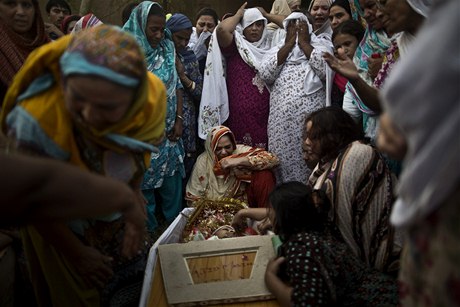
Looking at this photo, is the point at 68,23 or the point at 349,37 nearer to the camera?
the point at 349,37

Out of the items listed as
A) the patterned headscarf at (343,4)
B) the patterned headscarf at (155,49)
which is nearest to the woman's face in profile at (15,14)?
the patterned headscarf at (155,49)

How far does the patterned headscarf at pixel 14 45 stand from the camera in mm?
2874

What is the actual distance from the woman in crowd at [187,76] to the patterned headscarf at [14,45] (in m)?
1.66

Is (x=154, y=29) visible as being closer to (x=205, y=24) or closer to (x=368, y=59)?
(x=205, y=24)

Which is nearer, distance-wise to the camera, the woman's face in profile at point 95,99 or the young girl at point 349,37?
the woman's face in profile at point 95,99

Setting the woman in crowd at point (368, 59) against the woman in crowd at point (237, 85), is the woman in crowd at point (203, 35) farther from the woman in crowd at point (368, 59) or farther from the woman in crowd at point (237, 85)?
the woman in crowd at point (368, 59)

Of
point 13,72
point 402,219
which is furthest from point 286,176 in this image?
point 402,219

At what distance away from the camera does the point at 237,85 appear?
15.7 feet

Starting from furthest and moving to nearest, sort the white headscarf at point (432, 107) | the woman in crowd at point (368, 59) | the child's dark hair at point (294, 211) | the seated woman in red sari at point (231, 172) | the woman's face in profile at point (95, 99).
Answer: the seated woman in red sari at point (231, 172) → the woman in crowd at point (368, 59) → the child's dark hair at point (294, 211) → the woman's face in profile at point (95, 99) → the white headscarf at point (432, 107)

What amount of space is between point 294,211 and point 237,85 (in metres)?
2.65

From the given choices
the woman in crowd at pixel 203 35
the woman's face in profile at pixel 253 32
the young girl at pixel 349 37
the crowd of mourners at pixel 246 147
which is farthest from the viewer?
the woman in crowd at pixel 203 35

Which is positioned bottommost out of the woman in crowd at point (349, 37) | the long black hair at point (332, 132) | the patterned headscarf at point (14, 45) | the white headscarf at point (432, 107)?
the long black hair at point (332, 132)

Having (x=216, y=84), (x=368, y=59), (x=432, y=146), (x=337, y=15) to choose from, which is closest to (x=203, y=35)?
(x=216, y=84)

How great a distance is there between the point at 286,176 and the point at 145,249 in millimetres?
2185
